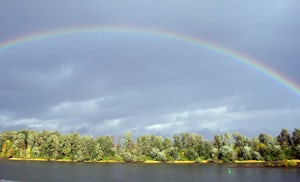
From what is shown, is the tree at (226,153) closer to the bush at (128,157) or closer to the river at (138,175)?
the river at (138,175)

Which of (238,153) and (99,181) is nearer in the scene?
(99,181)

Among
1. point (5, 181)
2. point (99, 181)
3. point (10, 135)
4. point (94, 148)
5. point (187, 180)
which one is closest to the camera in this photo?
point (5, 181)

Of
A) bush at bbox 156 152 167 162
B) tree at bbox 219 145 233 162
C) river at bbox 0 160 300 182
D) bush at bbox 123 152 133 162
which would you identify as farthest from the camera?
bush at bbox 123 152 133 162

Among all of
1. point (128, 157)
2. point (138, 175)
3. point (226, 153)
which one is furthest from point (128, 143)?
point (138, 175)

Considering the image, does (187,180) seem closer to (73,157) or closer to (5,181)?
(5,181)

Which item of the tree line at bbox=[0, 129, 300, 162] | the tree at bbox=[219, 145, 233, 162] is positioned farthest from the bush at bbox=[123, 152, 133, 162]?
the tree at bbox=[219, 145, 233, 162]

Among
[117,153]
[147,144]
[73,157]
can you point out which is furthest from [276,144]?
[73,157]

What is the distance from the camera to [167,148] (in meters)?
162

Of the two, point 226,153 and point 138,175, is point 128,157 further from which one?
point 138,175

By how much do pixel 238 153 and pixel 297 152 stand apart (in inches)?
1038

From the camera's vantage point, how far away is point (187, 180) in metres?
87.3

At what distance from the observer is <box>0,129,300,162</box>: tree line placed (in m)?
150

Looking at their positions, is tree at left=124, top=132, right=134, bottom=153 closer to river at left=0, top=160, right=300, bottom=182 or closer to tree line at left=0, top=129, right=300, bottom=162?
tree line at left=0, top=129, right=300, bottom=162

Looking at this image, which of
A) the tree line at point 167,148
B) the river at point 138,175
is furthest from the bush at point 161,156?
the river at point 138,175
